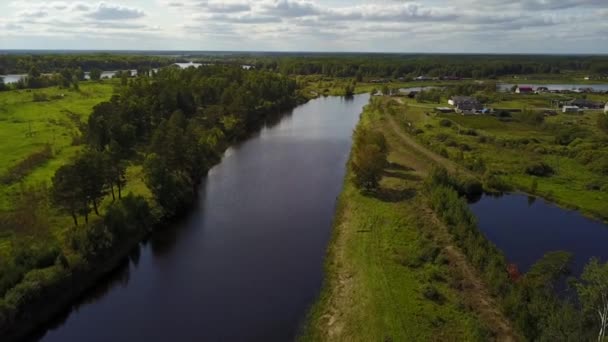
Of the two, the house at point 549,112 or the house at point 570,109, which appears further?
the house at point 570,109

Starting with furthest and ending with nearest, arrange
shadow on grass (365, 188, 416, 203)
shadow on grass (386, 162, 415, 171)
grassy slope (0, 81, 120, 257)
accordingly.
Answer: shadow on grass (386, 162, 415, 171)
shadow on grass (365, 188, 416, 203)
grassy slope (0, 81, 120, 257)

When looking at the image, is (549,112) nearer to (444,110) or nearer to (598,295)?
(444,110)

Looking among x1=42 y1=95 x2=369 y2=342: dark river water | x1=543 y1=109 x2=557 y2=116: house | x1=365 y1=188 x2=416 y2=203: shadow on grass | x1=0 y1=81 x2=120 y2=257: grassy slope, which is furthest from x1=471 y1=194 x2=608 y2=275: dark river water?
x1=543 y1=109 x2=557 y2=116: house

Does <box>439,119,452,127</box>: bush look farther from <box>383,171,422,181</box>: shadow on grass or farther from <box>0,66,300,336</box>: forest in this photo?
<box>0,66,300,336</box>: forest

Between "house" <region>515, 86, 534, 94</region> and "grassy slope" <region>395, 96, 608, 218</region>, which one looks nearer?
"grassy slope" <region>395, 96, 608, 218</region>

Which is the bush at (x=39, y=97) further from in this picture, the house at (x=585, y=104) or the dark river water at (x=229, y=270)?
the house at (x=585, y=104)

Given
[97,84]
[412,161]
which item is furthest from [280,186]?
[97,84]

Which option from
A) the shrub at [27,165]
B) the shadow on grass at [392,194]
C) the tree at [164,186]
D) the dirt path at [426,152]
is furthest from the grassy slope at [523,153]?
the shrub at [27,165]
